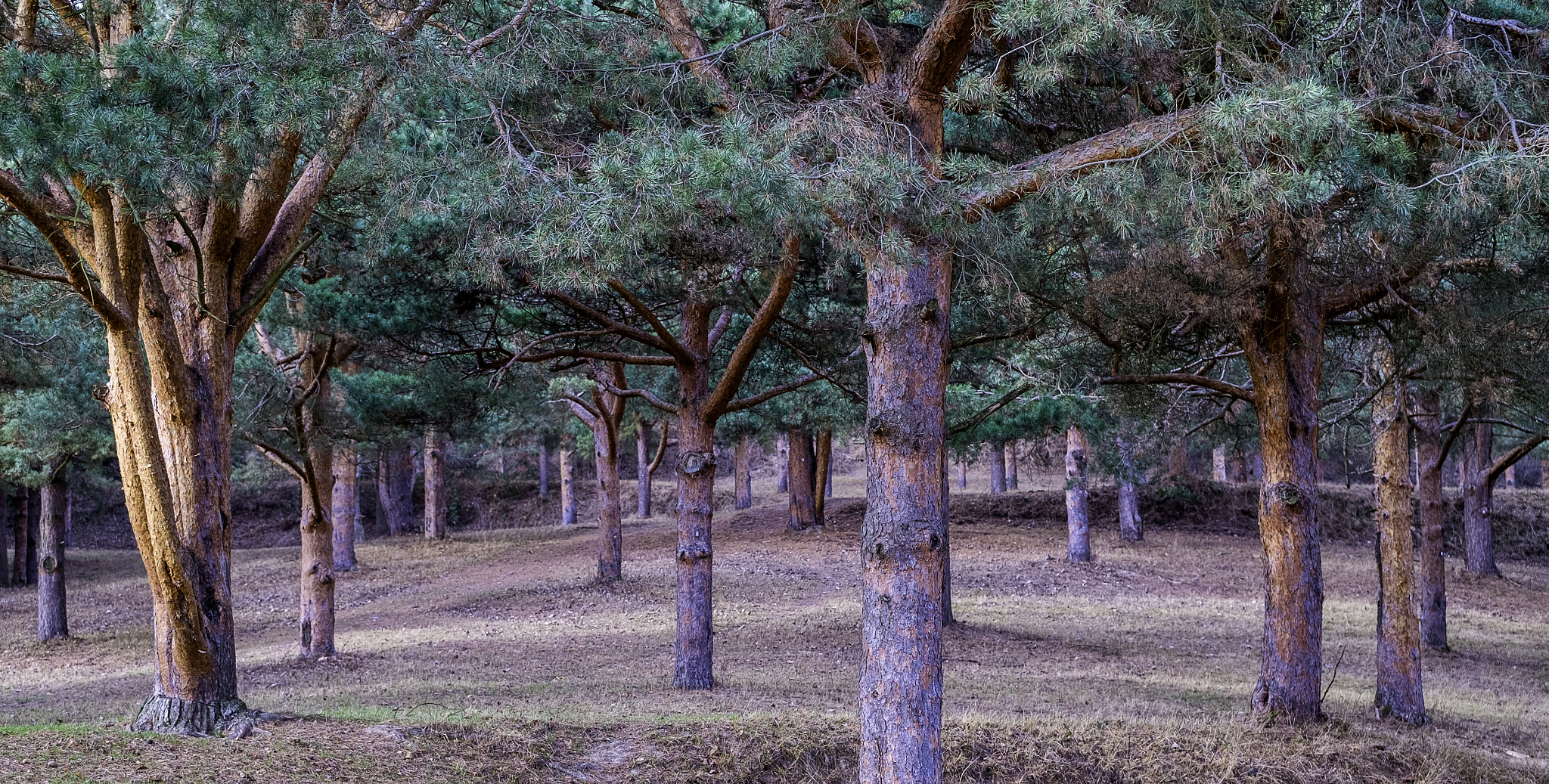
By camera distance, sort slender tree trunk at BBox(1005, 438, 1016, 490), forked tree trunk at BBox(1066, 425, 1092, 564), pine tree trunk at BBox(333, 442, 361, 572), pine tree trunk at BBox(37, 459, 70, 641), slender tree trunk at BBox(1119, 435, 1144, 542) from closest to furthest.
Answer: pine tree trunk at BBox(37, 459, 70, 641) → forked tree trunk at BBox(1066, 425, 1092, 564) → pine tree trunk at BBox(333, 442, 361, 572) → slender tree trunk at BBox(1119, 435, 1144, 542) → slender tree trunk at BBox(1005, 438, 1016, 490)

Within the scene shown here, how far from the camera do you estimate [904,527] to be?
5703 millimetres

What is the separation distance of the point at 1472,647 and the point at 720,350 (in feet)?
36.8

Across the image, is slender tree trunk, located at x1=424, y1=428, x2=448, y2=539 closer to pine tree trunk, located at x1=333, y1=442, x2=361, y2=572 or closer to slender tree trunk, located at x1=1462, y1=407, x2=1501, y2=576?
pine tree trunk, located at x1=333, y1=442, x2=361, y2=572

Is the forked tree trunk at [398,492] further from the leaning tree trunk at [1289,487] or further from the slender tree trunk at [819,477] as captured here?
the leaning tree trunk at [1289,487]

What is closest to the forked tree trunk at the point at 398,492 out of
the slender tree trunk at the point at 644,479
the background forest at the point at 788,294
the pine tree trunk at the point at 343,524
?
the slender tree trunk at the point at 644,479

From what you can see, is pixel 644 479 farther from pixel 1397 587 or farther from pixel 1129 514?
pixel 1397 587

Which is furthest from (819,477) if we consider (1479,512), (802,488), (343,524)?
(1479,512)

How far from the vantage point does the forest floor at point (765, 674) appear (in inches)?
253

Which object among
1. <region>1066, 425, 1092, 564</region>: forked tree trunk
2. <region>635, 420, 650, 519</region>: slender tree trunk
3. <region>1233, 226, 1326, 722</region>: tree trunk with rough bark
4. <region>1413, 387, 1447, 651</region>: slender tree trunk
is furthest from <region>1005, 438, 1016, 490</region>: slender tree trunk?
<region>1233, 226, 1326, 722</region>: tree trunk with rough bark

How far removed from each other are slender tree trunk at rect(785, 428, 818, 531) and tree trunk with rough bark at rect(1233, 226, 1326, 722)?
16.3 meters

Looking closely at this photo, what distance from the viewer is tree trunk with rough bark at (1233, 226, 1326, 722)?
779 cm

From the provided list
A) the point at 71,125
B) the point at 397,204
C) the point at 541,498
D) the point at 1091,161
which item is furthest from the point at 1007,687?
the point at 541,498

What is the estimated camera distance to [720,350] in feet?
41.8

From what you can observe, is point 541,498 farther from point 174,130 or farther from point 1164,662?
point 174,130
